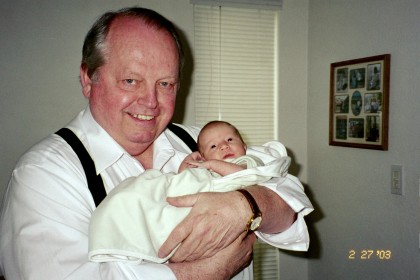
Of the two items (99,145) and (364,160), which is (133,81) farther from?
(364,160)

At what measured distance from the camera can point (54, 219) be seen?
1.00m

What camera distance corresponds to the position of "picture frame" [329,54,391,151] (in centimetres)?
234

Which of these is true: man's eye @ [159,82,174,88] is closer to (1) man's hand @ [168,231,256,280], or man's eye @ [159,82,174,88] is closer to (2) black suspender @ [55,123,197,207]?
(2) black suspender @ [55,123,197,207]

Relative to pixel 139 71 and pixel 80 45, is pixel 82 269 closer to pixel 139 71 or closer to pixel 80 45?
pixel 139 71

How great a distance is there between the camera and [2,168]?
8.51 feet

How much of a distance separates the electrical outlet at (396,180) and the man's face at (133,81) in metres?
1.75

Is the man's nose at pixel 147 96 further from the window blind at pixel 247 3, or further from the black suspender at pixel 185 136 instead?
the window blind at pixel 247 3

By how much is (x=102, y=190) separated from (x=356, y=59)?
2263mm

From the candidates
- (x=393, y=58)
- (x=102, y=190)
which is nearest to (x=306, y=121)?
(x=393, y=58)

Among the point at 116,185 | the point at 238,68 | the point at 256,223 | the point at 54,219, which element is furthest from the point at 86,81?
the point at 238,68

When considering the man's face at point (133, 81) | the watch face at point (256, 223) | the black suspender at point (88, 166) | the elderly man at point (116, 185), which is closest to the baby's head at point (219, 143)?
the elderly man at point (116, 185)

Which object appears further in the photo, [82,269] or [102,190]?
[102,190]

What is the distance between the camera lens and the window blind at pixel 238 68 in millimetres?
3068

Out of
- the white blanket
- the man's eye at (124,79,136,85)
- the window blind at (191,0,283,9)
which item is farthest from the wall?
the man's eye at (124,79,136,85)
